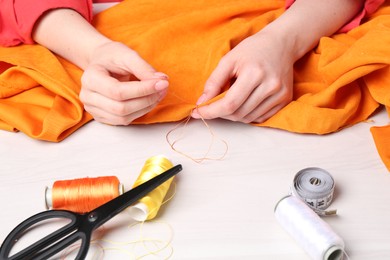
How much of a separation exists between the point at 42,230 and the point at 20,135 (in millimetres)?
190

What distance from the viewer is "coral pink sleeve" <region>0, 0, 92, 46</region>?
87 cm

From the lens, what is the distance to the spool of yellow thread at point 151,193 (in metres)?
0.65

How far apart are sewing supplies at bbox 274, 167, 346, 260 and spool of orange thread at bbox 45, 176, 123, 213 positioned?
0.20m

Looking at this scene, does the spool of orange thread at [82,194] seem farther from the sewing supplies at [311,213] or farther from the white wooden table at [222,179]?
the sewing supplies at [311,213]

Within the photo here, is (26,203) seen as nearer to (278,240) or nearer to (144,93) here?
(144,93)

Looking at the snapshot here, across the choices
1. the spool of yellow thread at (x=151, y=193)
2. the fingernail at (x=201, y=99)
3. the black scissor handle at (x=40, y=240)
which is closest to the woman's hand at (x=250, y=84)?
the fingernail at (x=201, y=99)

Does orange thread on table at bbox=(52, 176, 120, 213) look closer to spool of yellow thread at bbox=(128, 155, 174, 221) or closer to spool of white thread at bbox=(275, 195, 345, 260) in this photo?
spool of yellow thread at bbox=(128, 155, 174, 221)

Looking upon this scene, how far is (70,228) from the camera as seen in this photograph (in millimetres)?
617

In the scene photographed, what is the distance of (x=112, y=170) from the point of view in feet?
2.39

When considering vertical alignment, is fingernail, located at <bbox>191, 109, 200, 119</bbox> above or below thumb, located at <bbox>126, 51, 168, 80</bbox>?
below

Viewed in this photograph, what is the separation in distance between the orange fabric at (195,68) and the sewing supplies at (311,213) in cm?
10

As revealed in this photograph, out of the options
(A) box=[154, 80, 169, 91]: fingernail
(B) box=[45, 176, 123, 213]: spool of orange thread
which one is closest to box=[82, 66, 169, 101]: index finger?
(A) box=[154, 80, 169, 91]: fingernail

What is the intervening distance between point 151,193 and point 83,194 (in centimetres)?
8

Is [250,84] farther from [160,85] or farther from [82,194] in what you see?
[82,194]
